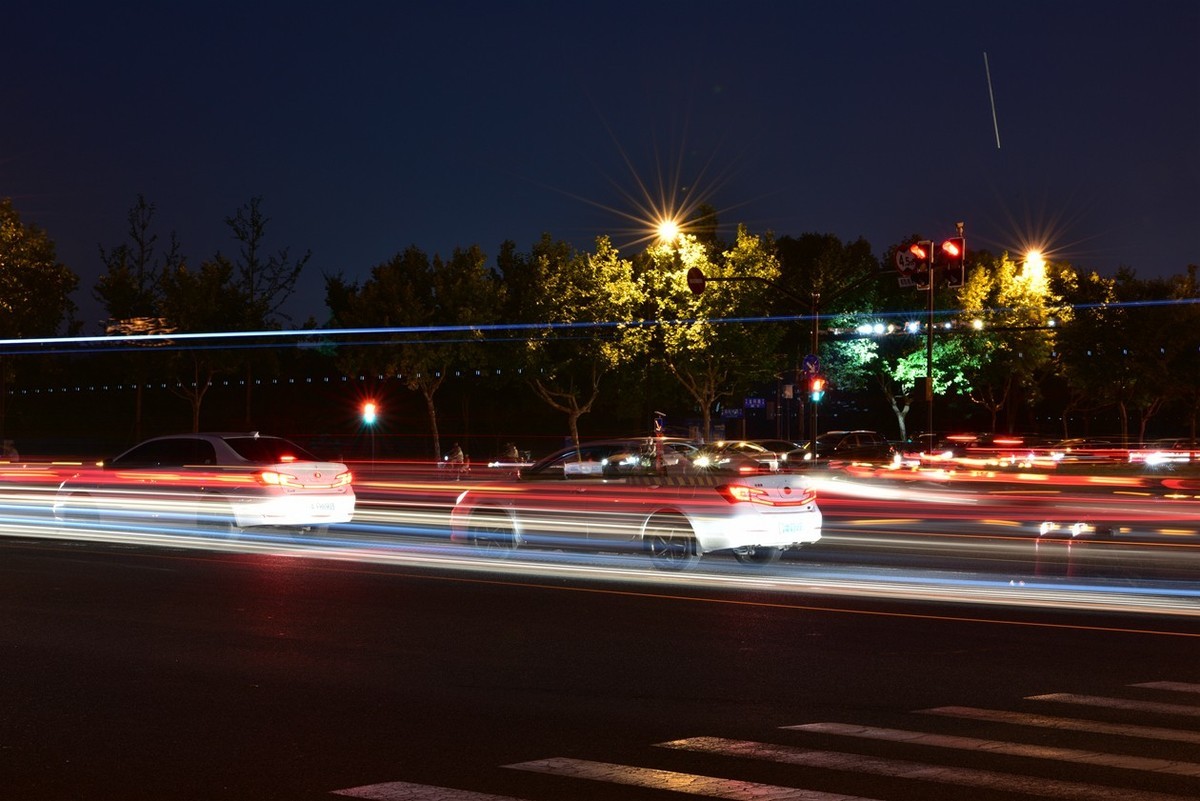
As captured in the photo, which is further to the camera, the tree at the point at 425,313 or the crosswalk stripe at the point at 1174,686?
the tree at the point at 425,313

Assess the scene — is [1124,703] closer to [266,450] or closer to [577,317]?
[266,450]

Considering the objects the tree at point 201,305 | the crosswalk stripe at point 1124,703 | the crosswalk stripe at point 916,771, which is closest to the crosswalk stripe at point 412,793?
the crosswalk stripe at point 916,771

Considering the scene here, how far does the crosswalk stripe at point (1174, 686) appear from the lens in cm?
901

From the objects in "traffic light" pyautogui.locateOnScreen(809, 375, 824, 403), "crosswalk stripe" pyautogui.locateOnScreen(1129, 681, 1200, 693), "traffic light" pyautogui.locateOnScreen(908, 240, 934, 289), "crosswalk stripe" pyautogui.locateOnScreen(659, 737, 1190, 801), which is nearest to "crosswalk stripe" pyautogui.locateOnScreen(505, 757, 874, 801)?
"crosswalk stripe" pyautogui.locateOnScreen(659, 737, 1190, 801)

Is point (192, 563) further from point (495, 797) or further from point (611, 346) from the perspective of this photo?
point (611, 346)

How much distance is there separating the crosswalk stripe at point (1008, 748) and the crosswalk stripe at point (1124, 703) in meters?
1.35

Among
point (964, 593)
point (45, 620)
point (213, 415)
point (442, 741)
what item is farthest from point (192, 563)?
point (213, 415)

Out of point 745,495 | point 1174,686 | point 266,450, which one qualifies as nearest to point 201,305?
point 266,450

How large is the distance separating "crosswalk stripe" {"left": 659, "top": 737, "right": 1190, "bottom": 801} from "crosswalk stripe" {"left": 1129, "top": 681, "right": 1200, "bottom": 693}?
2912 millimetres

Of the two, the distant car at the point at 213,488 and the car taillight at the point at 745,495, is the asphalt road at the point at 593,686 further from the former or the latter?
the distant car at the point at 213,488

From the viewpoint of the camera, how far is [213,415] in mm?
71812

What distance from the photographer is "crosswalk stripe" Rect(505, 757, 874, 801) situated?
6.23m

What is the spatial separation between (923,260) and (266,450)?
51.6 ft

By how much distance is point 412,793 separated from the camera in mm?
6270
